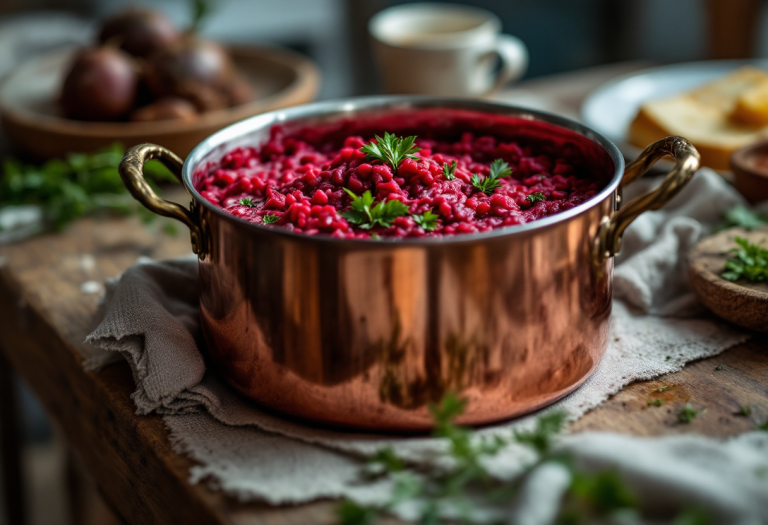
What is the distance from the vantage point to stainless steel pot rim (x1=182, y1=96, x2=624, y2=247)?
35.9 inches

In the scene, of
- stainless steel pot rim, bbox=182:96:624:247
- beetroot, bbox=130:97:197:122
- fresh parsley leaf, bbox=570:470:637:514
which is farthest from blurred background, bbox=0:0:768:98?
fresh parsley leaf, bbox=570:470:637:514

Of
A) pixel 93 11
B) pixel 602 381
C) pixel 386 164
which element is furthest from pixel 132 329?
pixel 93 11

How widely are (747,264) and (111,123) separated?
163cm

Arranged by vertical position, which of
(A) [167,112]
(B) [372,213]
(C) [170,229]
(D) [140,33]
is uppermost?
(B) [372,213]

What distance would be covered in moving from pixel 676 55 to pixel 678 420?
360 centimetres

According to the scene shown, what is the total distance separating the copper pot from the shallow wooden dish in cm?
23

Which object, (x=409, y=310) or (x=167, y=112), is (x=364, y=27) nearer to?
(x=167, y=112)

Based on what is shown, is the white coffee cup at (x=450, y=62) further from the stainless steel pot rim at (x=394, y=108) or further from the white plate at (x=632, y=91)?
the stainless steel pot rim at (x=394, y=108)

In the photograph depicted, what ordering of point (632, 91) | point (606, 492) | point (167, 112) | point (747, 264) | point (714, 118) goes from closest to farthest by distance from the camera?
point (606, 492) < point (747, 264) < point (714, 118) < point (167, 112) < point (632, 91)

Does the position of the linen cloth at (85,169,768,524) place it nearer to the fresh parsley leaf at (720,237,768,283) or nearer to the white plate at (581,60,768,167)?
the fresh parsley leaf at (720,237,768,283)

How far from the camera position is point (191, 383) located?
43.9 inches

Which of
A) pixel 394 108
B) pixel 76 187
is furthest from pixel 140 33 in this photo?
pixel 394 108

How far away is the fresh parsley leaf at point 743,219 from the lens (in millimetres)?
1434

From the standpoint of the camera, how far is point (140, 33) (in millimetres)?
2324
